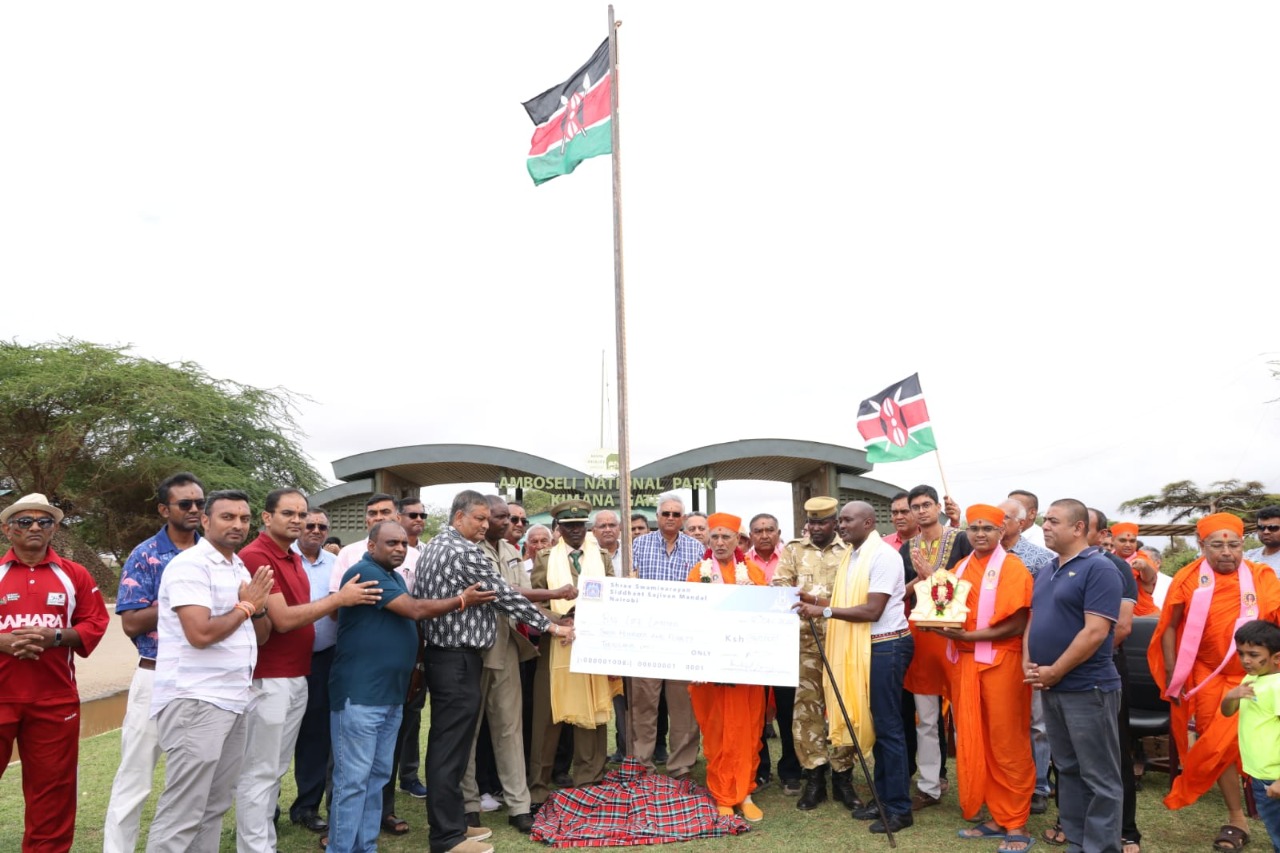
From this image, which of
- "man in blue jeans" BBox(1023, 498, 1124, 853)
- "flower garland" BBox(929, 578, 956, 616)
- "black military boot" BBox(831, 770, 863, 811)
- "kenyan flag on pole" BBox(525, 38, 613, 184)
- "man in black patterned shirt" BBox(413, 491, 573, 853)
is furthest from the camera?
"kenyan flag on pole" BBox(525, 38, 613, 184)

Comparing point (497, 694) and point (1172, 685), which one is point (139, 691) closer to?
point (497, 694)

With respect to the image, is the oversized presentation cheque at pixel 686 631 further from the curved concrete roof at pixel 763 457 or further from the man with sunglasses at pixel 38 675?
the curved concrete roof at pixel 763 457

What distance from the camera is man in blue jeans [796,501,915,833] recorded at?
593 cm

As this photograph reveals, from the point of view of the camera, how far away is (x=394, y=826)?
593cm

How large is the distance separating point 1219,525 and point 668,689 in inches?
154

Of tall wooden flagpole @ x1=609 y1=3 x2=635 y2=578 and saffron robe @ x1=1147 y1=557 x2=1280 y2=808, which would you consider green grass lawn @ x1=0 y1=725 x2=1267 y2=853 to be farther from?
tall wooden flagpole @ x1=609 y1=3 x2=635 y2=578

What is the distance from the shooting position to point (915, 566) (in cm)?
664

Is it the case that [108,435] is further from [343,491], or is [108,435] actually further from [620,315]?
[620,315]

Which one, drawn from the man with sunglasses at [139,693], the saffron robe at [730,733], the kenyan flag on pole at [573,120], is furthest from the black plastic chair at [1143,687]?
the man with sunglasses at [139,693]

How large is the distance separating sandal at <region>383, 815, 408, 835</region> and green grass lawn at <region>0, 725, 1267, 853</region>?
5cm

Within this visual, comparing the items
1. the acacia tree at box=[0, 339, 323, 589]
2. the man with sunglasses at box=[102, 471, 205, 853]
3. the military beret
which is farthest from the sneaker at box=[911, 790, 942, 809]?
the acacia tree at box=[0, 339, 323, 589]

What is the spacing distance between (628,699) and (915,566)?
2362mm

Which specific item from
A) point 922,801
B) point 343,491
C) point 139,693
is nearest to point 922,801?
point 922,801

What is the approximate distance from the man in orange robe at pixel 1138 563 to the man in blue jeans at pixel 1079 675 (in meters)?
3.07
